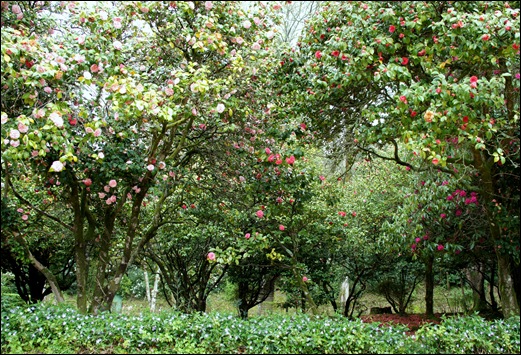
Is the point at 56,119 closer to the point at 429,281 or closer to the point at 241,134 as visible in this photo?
the point at 241,134

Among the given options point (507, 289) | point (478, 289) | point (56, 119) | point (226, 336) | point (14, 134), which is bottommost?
point (226, 336)

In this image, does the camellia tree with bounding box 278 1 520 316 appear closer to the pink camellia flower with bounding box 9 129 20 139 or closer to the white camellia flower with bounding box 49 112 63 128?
the white camellia flower with bounding box 49 112 63 128

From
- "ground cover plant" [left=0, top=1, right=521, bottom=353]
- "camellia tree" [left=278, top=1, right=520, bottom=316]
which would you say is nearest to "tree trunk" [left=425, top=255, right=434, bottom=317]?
"ground cover plant" [left=0, top=1, right=521, bottom=353]

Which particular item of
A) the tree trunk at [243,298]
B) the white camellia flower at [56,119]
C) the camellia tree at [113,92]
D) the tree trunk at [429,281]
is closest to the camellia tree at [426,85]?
the camellia tree at [113,92]

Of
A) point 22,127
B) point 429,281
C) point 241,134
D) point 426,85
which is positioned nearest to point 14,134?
point 22,127

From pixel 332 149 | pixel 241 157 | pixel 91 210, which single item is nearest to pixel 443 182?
pixel 332 149

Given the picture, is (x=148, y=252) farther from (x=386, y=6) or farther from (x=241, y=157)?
(x=386, y=6)

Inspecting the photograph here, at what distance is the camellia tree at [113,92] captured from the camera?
3.81 metres

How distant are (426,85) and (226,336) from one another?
10.2 ft

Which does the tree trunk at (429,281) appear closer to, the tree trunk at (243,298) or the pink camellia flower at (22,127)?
the tree trunk at (243,298)

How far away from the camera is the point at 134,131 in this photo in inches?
186

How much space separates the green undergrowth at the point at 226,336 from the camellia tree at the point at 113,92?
0.76m

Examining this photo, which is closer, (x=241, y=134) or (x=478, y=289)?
(x=241, y=134)

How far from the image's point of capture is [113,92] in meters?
3.96
